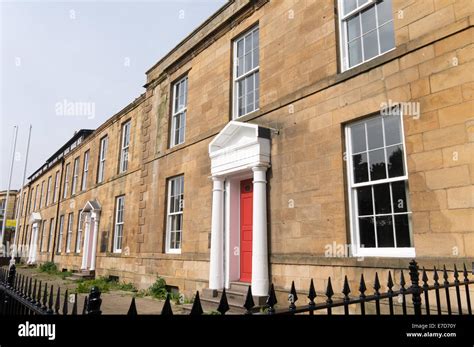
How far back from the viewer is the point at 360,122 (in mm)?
6871

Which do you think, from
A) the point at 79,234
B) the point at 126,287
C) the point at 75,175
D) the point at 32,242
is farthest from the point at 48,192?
the point at 126,287

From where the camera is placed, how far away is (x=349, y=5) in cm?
758

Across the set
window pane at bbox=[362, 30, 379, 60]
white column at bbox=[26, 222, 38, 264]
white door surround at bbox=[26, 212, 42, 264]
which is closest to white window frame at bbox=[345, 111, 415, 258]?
window pane at bbox=[362, 30, 379, 60]

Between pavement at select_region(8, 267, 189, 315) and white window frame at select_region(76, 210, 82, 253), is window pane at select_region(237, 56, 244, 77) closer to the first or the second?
pavement at select_region(8, 267, 189, 315)

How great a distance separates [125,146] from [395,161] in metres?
14.1

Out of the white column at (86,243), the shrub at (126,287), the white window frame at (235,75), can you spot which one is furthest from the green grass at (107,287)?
the white window frame at (235,75)

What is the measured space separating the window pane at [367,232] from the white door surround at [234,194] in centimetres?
221

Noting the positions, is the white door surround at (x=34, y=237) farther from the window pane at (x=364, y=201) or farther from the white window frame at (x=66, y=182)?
the window pane at (x=364, y=201)

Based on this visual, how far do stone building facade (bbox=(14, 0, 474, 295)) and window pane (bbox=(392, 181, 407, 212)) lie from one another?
0.08 feet

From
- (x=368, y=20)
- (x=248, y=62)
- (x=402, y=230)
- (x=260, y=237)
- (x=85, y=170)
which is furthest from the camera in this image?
(x=85, y=170)

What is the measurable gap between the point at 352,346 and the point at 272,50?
7.78 metres

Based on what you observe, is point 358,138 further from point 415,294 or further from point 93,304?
point 93,304

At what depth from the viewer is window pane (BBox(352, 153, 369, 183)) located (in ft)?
21.8

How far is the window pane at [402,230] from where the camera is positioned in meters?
5.88
